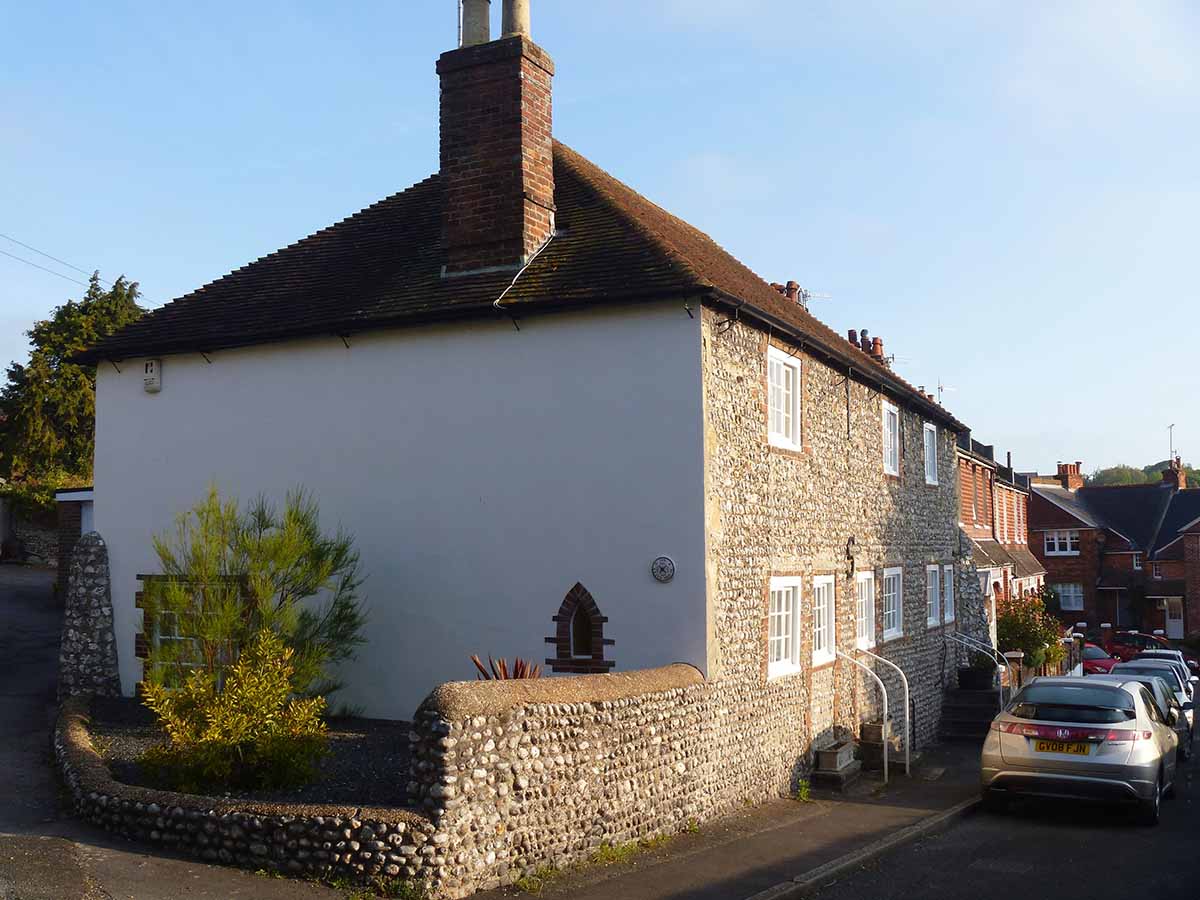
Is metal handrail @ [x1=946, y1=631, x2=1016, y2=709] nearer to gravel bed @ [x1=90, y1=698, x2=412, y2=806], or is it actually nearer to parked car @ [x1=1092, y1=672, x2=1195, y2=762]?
parked car @ [x1=1092, y1=672, x2=1195, y2=762]

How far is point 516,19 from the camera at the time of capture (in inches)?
570

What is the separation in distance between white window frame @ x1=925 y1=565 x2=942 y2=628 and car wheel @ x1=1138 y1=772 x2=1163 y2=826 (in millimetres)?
9487

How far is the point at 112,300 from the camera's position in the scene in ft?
134

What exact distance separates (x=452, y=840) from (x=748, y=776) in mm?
5375

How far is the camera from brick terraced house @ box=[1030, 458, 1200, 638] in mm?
55594

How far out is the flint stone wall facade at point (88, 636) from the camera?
15266 mm

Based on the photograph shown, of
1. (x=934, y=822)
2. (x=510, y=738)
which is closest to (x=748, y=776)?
(x=934, y=822)

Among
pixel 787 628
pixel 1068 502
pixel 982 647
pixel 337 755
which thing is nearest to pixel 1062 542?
pixel 1068 502

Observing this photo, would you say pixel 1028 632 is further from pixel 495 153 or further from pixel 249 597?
pixel 249 597

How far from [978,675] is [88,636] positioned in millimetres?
17871

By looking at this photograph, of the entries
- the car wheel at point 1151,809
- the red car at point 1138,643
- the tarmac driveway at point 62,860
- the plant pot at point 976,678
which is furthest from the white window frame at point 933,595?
the red car at point 1138,643

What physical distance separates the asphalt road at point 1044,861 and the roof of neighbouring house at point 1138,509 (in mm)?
48843

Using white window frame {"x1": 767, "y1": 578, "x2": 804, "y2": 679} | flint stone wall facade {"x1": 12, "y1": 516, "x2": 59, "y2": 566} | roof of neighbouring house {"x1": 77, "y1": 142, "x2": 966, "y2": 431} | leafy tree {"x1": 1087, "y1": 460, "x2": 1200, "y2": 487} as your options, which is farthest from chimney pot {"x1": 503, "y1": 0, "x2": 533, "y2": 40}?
leafy tree {"x1": 1087, "y1": 460, "x2": 1200, "y2": 487}

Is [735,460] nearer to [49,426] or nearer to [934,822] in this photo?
[934,822]
